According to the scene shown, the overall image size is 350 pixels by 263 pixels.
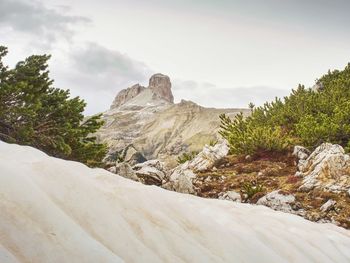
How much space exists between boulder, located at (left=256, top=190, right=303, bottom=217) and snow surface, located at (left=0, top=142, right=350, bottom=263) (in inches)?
315

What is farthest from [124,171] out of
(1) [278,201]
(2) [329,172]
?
(2) [329,172]

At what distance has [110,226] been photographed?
24.2 ft

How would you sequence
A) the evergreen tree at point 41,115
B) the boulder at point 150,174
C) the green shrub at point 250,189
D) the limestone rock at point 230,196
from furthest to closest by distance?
the boulder at point 150,174 < the green shrub at point 250,189 < the limestone rock at point 230,196 < the evergreen tree at point 41,115

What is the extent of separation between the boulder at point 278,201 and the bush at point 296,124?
8665 millimetres

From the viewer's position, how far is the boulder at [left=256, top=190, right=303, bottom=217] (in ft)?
66.5

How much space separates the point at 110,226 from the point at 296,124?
2778cm

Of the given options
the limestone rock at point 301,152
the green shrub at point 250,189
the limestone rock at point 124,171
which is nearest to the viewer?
the limestone rock at point 124,171

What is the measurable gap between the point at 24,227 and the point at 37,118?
1550 cm

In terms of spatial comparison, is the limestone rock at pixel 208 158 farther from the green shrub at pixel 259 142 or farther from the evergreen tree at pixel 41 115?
the evergreen tree at pixel 41 115

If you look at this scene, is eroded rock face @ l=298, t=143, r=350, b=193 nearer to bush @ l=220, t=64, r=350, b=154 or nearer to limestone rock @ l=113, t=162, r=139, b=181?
bush @ l=220, t=64, r=350, b=154

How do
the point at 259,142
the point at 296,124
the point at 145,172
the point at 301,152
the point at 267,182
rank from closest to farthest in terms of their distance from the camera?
1. the point at 145,172
2. the point at 267,182
3. the point at 301,152
4. the point at 259,142
5. the point at 296,124

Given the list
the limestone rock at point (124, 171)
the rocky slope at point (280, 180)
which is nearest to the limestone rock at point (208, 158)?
the rocky slope at point (280, 180)

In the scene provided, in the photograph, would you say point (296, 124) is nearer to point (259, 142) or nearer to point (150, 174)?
point (259, 142)

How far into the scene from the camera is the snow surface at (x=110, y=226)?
593 cm
